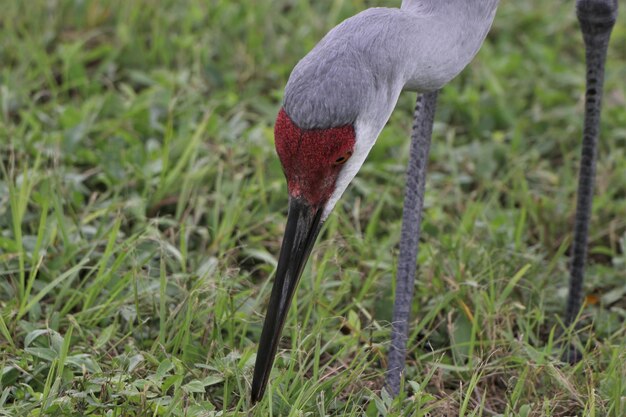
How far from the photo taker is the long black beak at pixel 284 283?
2.74 m

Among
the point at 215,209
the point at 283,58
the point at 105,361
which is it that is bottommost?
the point at 105,361

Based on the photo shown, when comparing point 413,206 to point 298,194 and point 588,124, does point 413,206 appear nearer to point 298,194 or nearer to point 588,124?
point 298,194

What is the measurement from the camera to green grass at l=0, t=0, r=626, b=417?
2920 millimetres

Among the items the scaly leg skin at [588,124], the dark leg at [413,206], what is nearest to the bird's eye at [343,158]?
the dark leg at [413,206]

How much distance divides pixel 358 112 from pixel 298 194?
0.29 m

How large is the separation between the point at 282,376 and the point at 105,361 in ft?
1.90

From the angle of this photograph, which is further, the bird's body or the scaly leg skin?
the scaly leg skin

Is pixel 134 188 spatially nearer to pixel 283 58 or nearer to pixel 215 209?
pixel 215 209

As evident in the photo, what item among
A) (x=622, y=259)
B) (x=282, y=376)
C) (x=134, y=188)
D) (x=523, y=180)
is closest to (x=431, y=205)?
(x=523, y=180)

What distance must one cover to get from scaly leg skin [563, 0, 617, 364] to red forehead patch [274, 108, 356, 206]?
1272 mm

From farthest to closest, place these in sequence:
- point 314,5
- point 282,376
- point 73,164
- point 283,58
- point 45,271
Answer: point 314,5, point 283,58, point 73,164, point 45,271, point 282,376

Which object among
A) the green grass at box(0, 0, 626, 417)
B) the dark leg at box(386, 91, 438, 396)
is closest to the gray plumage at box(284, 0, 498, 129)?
the dark leg at box(386, 91, 438, 396)

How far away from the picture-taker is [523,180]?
4.14m

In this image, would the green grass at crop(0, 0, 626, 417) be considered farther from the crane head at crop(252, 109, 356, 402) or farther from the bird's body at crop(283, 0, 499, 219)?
the bird's body at crop(283, 0, 499, 219)
